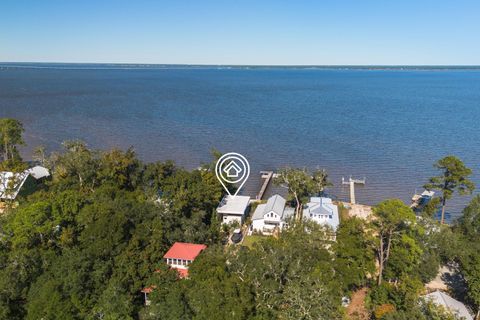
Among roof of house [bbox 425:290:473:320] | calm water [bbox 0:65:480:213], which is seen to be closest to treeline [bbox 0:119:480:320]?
roof of house [bbox 425:290:473:320]

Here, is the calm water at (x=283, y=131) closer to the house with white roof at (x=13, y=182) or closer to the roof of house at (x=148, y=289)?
the house with white roof at (x=13, y=182)

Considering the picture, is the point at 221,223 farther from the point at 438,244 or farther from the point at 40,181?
the point at 40,181

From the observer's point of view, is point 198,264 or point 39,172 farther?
point 39,172

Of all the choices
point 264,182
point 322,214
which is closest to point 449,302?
point 322,214

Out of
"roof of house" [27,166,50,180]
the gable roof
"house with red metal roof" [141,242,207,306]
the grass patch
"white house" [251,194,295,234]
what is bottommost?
the grass patch

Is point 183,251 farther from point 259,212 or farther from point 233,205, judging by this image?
point 259,212

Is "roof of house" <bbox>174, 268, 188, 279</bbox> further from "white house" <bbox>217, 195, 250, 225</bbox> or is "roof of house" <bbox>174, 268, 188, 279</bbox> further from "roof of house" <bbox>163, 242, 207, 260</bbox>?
"white house" <bbox>217, 195, 250, 225</bbox>
